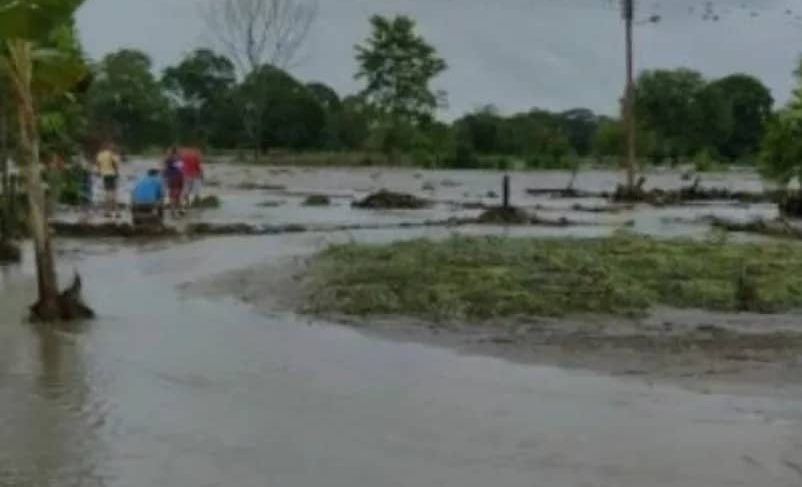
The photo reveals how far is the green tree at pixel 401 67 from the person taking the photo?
11056 centimetres

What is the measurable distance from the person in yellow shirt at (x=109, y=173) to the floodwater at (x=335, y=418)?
18.3 metres

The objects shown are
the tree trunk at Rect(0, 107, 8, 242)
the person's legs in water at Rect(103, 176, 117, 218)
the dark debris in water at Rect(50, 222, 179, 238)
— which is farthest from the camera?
the person's legs in water at Rect(103, 176, 117, 218)

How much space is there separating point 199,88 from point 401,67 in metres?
22.0

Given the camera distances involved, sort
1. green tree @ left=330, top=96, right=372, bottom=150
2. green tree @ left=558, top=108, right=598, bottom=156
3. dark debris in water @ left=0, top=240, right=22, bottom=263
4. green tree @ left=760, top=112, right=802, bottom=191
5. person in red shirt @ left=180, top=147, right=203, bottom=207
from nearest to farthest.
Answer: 1. dark debris in water @ left=0, top=240, right=22, bottom=263
2. person in red shirt @ left=180, top=147, right=203, bottom=207
3. green tree @ left=760, top=112, right=802, bottom=191
4. green tree @ left=330, top=96, right=372, bottom=150
5. green tree @ left=558, top=108, right=598, bottom=156

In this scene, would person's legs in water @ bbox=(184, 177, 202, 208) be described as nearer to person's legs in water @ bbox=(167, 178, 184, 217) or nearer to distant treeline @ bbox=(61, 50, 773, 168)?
person's legs in water @ bbox=(167, 178, 184, 217)

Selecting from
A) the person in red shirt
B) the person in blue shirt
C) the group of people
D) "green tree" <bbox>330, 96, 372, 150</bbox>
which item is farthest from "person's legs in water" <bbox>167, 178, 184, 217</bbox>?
"green tree" <bbox>330, 96, 372, 150</bbox>

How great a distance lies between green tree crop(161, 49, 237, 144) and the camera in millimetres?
121125

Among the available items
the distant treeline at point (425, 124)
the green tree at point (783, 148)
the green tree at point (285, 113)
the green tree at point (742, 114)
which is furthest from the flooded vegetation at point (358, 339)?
the green tree at point (742, 114)

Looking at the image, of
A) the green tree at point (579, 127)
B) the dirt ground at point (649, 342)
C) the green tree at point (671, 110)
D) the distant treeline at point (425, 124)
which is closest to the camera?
the dirt ground at point (649, 342)

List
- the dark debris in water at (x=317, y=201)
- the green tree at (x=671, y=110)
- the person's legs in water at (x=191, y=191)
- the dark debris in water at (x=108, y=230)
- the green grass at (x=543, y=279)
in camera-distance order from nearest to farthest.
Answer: the green grass at (x=543, y=279)
the dark debris in water at (x=108, y=230)
the person's legs in water at (x=191, y=191)
the dark debris in water at (x=317, y=201)
the green tree at (x=671, y=110)

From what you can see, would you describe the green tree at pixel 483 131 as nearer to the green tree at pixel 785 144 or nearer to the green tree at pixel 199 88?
the green tree at pixel 199 88

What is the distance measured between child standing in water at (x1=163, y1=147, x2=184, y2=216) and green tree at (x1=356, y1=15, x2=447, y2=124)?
7463 centimetres

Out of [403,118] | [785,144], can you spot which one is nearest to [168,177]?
[785,144]

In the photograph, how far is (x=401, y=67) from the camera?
11056 cm
